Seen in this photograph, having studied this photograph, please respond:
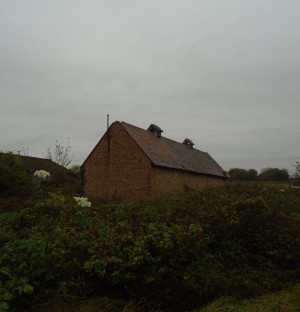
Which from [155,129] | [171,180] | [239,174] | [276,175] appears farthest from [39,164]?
[276,175]

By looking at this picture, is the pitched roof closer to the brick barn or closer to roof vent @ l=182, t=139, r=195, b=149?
the brick barn

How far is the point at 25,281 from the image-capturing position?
5.55 meters

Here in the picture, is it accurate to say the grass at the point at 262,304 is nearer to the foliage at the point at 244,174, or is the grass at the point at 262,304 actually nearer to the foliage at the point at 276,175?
the foliage at the point at 276,175

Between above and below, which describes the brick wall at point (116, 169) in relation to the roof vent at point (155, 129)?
below

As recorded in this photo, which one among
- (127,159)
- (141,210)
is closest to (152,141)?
(127,159)

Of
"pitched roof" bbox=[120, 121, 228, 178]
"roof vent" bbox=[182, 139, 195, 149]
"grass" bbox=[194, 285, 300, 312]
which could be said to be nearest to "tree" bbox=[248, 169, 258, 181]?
"pitched roof" bbox=[120, 121, 228, 178]

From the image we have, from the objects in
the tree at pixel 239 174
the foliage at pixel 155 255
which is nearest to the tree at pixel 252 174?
the tree at pixel 239 174

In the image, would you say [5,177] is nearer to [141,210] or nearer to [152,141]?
[152,141]

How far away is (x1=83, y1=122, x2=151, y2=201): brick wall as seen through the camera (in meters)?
31.1

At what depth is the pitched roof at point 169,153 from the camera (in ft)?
108

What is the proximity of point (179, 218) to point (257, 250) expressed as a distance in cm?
173

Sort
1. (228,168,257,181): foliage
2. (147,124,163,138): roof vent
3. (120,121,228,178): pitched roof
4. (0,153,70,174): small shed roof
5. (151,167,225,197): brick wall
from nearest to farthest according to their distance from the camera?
(151,167,225,197): brick wall, (120,121,228,178): pitched roof, (147,124,163,138): roof vent, (0,153,70,174): small shed roof, (228,168,257,181): foliage

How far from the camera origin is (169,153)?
37562mm

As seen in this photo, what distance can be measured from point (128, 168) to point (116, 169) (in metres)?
1.14
